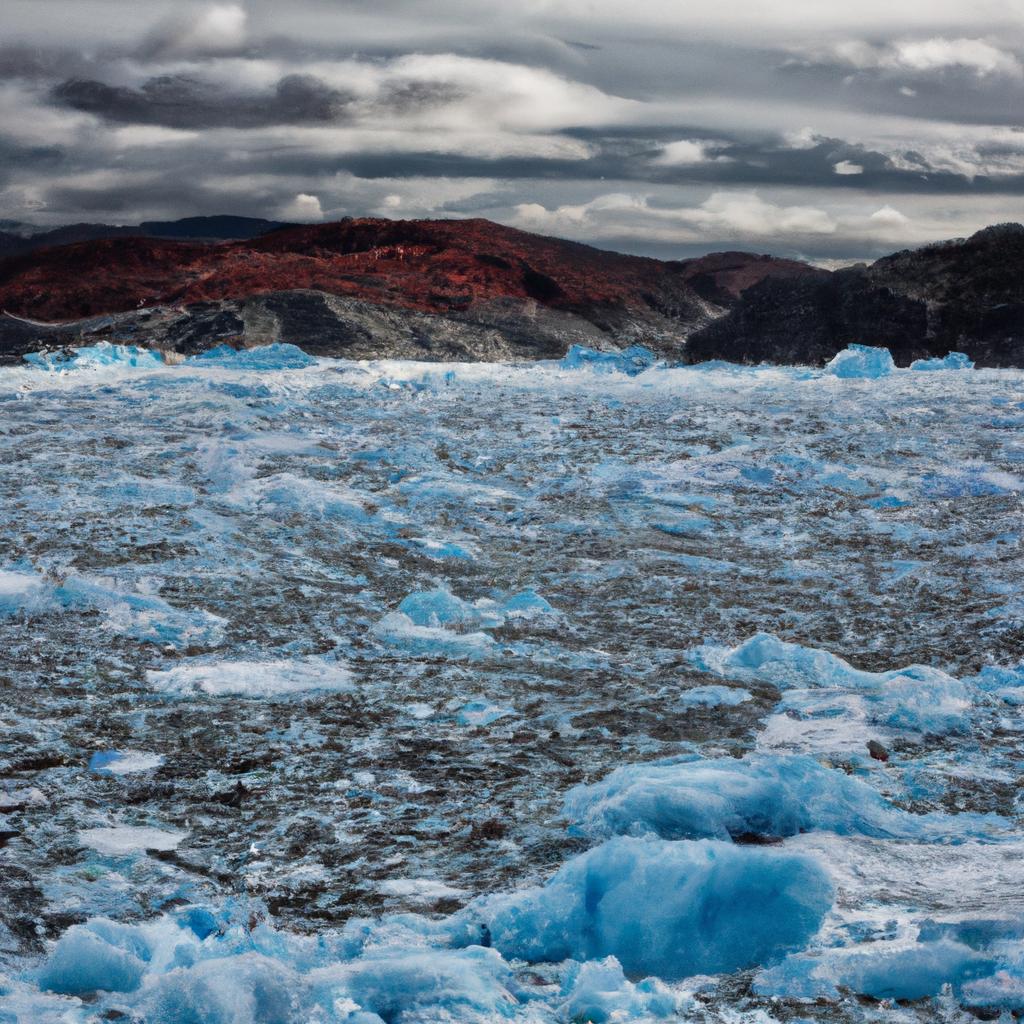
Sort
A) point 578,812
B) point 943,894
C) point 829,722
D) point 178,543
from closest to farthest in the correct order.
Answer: point 943,894
point 578,812
point 829,722
point 178,543

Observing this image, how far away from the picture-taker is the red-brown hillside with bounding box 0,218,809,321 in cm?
1762

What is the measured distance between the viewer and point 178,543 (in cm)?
567

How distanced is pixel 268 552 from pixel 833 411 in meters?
6.54

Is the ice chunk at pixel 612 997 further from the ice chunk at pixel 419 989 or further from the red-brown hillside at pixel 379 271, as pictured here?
the red-brown hillside at pixel 379 271

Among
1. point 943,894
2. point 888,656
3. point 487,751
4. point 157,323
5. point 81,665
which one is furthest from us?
point 157,323

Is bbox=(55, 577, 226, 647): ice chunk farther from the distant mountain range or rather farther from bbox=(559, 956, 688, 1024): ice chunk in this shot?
the distant mountain range

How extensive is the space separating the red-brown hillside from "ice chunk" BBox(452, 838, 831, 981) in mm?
16103

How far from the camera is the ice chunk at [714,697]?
12.8 ft

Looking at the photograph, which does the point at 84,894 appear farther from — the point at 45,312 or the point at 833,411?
the point at 45,312

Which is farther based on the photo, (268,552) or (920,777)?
(268,552)

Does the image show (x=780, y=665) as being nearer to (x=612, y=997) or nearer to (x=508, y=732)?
(x=508, y=732)

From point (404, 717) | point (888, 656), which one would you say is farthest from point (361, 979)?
point (888, 656)

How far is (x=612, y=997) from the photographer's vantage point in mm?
1967

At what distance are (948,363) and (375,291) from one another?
939 centimetres
